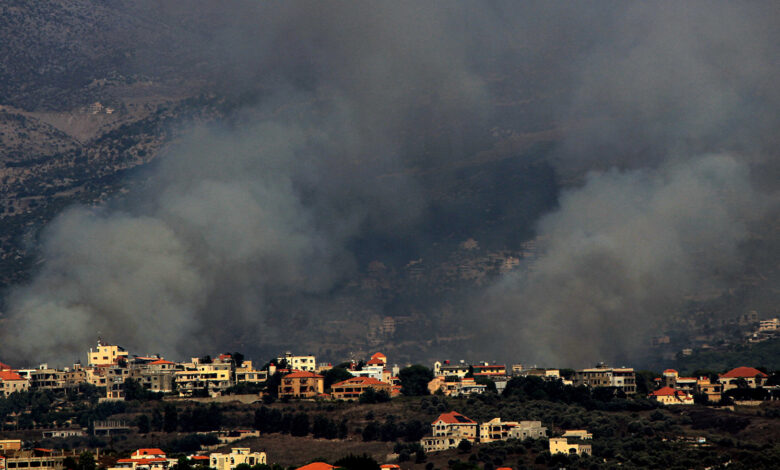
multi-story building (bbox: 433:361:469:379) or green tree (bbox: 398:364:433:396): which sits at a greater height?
multi-story building (bbox: 433:361:469:379)

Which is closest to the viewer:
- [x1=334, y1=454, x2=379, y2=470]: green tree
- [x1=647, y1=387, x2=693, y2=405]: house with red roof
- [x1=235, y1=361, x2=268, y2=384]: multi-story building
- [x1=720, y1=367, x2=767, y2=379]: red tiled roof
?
[x1=334, y1=454, x2=379, y2=470]: green tree

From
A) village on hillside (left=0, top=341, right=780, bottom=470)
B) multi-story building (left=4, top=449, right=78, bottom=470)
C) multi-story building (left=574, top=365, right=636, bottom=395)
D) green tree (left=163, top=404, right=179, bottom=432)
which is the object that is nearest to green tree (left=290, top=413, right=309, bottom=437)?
village on hillside (left=0, top=341, right=780, bottom=470)

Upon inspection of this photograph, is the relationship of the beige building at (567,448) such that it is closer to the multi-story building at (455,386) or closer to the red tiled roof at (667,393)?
the red tiled roof at (667,393)

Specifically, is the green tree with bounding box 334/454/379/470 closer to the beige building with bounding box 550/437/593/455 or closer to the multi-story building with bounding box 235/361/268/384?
the beige building with bounding box 550/437/593/455

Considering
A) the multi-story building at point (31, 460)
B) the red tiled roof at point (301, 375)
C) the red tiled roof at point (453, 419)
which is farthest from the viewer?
the red tiled roof at point (301, 375)

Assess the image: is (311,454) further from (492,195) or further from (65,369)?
(492,195)

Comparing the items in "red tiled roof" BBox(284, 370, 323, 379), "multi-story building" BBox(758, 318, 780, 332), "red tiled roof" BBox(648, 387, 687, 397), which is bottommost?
"red tiled roof" BBox(648, 387, 687, 397)

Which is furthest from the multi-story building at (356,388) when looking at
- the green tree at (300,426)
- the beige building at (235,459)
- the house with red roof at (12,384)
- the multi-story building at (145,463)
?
the multi-story building at (145,463)
